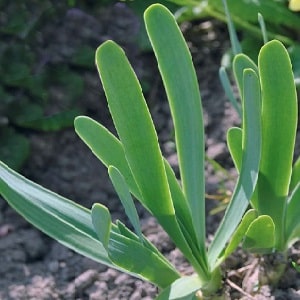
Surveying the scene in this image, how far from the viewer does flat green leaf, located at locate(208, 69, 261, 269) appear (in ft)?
4.06

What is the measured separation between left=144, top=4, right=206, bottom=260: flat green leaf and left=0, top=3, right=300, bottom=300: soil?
0.65 feet

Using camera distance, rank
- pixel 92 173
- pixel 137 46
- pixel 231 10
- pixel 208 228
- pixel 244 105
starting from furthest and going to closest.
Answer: pixel 137 46 → pixel 231 10 → pixel 92 173 → pixel 208 228 → pixel 244 105

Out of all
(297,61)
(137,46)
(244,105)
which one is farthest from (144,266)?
(137,46)

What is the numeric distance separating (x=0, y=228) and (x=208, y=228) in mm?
Answer: 447

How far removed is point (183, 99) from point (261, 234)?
0.25 m

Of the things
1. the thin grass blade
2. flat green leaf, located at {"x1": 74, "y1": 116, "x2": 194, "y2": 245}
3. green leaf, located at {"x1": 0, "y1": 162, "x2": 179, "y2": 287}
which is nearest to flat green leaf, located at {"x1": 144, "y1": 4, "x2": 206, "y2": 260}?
flat green leaf, located at {"x1": 74, "y1": 116, "x2": 194, "y2": 245}

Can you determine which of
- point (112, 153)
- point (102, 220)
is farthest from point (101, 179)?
point (102, 220)

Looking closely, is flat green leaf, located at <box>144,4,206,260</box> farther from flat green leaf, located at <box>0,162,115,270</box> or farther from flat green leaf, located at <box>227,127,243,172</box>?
flat green leaf, located at <box>0,162,115,270</box>

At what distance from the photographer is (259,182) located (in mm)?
1394

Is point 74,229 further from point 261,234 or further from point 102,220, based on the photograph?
point 261,234

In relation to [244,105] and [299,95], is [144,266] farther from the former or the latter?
[299,95]

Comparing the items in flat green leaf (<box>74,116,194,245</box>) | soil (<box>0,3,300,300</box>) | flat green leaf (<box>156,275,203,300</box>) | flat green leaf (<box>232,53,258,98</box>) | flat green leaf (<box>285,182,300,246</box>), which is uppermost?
flat green leaf (<box>232,53,258,98</box>)

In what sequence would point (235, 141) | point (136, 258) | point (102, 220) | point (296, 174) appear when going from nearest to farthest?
point (102, 220) → point (136, 258) → point (235, 141) → point (296, 174)

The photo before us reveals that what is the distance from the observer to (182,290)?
129cm
